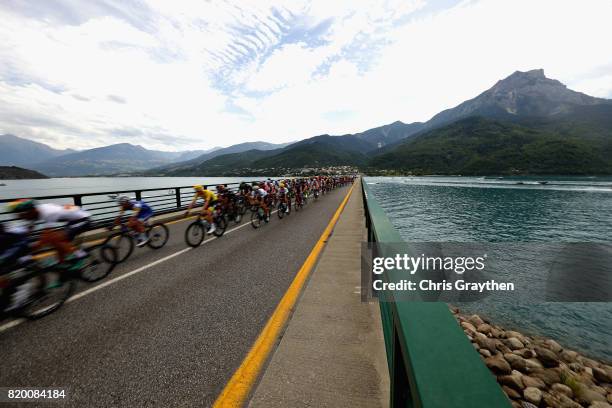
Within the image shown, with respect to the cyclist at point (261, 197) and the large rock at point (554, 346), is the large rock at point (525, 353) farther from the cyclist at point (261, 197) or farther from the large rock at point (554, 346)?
the cyclist at point (261, 197)

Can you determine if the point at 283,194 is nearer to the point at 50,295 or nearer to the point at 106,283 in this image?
the point at 106,283

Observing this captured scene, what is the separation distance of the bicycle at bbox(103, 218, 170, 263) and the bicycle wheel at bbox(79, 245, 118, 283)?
0.11 m

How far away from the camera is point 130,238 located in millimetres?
6391

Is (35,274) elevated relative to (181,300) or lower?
elevated

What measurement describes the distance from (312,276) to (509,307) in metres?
7.81

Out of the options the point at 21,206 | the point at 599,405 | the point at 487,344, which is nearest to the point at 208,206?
the point at 21,206

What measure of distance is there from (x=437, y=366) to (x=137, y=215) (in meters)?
7.36

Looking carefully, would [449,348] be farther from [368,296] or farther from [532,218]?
[532,218]

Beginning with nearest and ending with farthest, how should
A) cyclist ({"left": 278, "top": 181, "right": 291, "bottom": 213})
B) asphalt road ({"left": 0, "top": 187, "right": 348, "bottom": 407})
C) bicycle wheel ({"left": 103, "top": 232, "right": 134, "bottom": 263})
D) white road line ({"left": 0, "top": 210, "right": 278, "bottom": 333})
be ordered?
asphalt road ({"left": 0, "top": 187, "right": 348, "bottom": 407})
white road line ({"left": 0, "top": 210, "right": 278, "bottom": 333})
bicycle wheel ({"left": 103, "top": 232, "right": 134, "bottom": 263})
cyclist ({"left": 278, "top": 181, "right": 291, "bottom": 213})

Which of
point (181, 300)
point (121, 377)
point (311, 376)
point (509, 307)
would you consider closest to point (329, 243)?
point (181, 300)

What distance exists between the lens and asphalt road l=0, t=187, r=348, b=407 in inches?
96.6

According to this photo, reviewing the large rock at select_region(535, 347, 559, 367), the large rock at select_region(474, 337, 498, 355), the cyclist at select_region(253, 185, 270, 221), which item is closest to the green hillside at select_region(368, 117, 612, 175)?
the cyclist at select_region(253, 185, 270, 221)

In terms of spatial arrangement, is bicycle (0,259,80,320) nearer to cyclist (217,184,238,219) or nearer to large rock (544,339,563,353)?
cyclist (217,184,238,219)

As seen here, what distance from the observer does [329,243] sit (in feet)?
23.5
